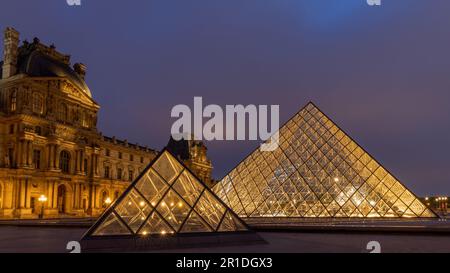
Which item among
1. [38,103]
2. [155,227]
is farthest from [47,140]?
[155,227]

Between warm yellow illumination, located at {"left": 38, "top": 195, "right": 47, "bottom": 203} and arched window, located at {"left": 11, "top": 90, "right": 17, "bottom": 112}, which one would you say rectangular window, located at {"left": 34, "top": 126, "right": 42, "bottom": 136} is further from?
warm yellow illumination, located at {"left": 38, "top": 195, "right": 47, "bottom": 203}

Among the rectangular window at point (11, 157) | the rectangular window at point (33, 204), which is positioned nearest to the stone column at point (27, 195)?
the rectangular window at point (33, 204)

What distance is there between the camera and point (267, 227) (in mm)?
15141

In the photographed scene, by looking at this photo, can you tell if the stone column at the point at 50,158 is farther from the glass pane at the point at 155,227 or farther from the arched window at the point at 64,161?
the glass pane at the point at 155,227

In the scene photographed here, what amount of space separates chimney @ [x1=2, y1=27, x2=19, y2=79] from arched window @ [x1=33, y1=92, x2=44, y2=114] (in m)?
3.19

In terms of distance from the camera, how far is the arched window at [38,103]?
38934mm

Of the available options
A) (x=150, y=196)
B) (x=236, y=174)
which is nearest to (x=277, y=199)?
(x=236, y=174)

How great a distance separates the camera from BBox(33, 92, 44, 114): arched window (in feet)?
128

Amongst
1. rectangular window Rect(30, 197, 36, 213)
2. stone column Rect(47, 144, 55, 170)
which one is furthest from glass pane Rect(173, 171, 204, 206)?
stone column Rect(47, 144, 55, 170)

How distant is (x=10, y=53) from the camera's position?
39.8m

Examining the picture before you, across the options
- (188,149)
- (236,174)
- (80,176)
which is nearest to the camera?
(236,174)

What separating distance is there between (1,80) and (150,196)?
1387 inches

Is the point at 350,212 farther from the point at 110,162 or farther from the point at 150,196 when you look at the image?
the point at 110,162

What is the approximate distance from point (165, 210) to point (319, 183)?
17.7 m
